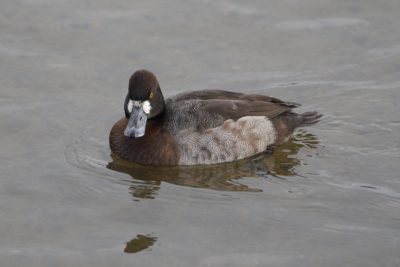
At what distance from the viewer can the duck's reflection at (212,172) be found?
8641 millimetres

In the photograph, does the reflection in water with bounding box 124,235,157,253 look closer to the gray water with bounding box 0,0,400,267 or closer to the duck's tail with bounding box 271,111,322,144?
the gray water with bounding box 0,0,400,267

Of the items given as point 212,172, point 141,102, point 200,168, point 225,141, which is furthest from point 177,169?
point 141,102

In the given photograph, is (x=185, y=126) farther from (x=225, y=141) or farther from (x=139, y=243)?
(x=139, y=243)

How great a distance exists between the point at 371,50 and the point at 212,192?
152 inches

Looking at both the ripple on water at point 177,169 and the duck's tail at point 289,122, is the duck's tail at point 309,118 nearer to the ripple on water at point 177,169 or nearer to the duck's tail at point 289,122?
the duck's tail at point 289,122

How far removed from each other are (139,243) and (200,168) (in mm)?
1844

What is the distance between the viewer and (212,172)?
9055 mm

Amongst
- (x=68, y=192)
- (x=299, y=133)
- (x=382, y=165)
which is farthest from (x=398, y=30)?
(x=68, y=192)

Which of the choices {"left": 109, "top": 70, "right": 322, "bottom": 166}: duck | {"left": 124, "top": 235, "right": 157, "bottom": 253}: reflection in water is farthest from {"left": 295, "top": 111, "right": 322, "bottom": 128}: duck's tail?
{"left": 124, "top": 235, "right": 157, "bottom": 253}: reflection in water

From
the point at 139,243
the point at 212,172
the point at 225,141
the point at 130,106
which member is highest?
the point at 130,106

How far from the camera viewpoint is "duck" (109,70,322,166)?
29.9ft

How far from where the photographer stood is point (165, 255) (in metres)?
7.27

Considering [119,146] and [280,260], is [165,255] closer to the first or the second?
[280,260]

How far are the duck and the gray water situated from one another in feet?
0.51
